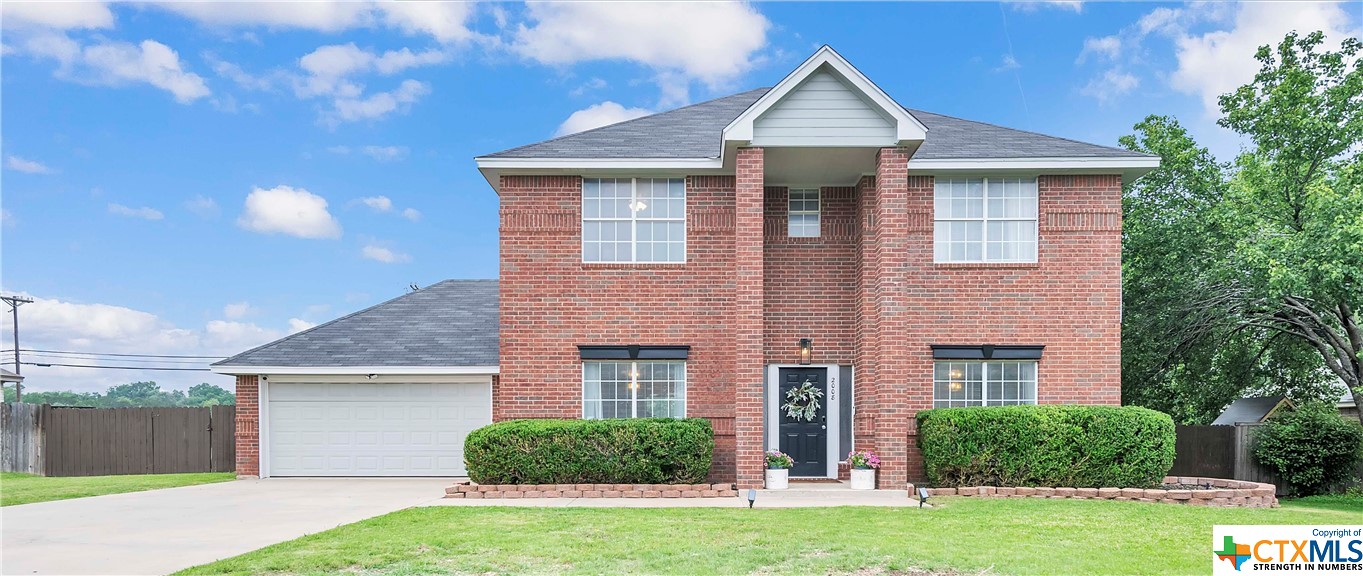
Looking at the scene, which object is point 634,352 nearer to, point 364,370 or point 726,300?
point 726,300

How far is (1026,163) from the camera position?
13.0 meters

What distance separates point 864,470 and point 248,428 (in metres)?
11.5

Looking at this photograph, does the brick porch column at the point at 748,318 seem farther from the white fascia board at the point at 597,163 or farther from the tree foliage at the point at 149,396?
the tree foliage at the point at 149,396

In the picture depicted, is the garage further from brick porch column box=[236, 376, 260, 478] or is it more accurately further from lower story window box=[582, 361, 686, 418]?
lower story window box=[582, 361, 686, 418]

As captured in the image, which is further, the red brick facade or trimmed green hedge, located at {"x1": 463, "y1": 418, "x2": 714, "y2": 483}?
the red brick facade

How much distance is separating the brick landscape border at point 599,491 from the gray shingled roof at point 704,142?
520cm

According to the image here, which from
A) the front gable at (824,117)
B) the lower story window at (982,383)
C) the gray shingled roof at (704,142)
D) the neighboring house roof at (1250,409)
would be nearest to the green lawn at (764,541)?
the lower story window at (982,383)

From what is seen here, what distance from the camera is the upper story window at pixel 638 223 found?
44.3 feet

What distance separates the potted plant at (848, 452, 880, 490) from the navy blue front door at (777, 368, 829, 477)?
54.5 inches

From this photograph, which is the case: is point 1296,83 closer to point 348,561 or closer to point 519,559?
point 519,559

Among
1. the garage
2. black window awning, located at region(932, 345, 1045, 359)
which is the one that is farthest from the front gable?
the garage

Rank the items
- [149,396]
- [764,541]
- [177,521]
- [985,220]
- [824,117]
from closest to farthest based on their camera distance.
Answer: [764,541]
[177,521]
[824,117]
[985,220]
[149,396]

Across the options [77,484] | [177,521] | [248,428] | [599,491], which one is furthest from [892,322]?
[77,484]

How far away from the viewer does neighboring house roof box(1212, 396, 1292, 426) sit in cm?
2228
